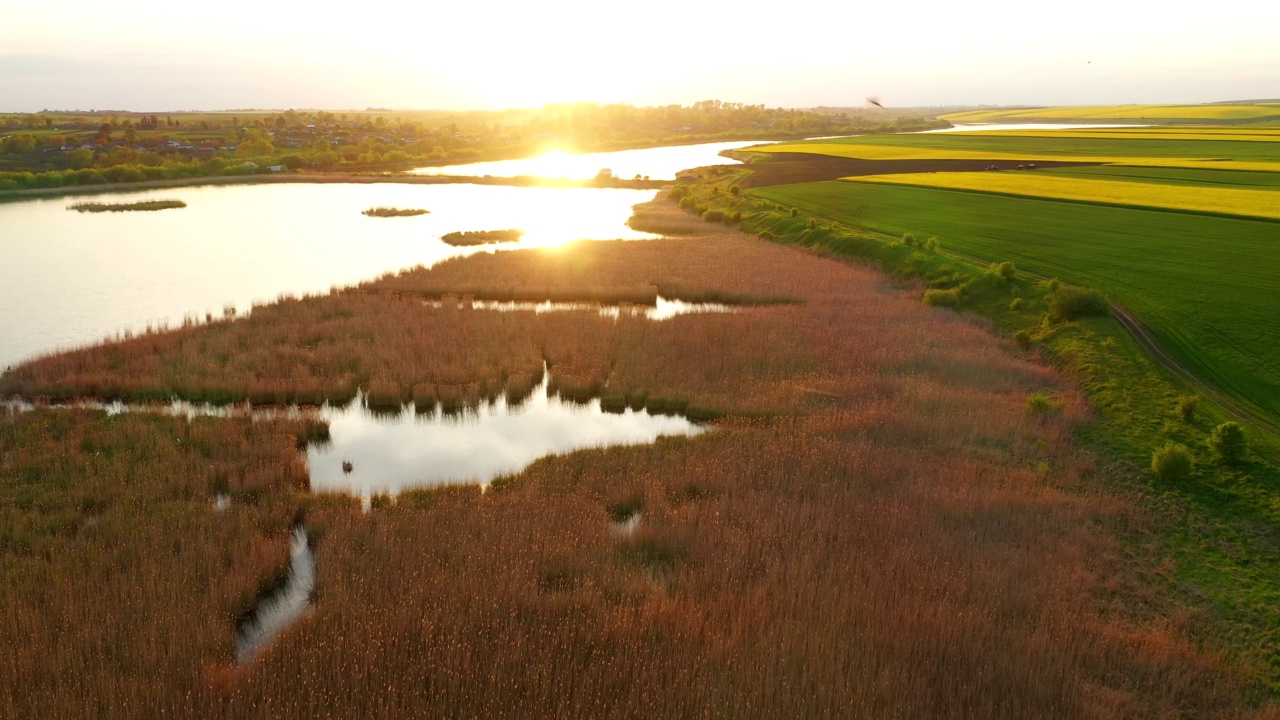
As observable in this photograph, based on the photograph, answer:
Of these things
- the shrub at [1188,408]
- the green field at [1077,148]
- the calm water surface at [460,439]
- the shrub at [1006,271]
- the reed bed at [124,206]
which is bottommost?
the calm water surface at [460,439]

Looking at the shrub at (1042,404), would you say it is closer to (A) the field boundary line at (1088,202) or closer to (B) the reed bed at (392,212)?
(A) the field boundary line at (1088,202)

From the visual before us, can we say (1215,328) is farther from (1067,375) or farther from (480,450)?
(480,450)

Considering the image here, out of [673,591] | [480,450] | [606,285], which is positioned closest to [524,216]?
[606,285]

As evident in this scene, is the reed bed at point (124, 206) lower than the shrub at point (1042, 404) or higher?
higher

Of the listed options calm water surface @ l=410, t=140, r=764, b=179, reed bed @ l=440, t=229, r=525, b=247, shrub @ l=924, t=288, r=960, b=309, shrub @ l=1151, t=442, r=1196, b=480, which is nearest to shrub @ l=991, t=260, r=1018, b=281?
shrub @ l=924, t=288, r=960, b=309

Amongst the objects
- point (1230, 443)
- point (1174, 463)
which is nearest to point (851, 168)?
point (1230, 443)

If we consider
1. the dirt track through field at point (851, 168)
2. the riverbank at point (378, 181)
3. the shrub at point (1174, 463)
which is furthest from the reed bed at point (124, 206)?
the shrub at point (1174, 463)

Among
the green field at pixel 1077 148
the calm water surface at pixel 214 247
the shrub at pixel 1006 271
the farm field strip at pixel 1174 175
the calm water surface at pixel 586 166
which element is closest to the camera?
the shrub at pixel 1006 271

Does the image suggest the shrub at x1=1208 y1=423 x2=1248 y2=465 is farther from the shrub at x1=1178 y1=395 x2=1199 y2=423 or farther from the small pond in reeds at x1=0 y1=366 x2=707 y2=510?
the small pond in reeds at x1=0 y1=366 x2=707 y2=510
